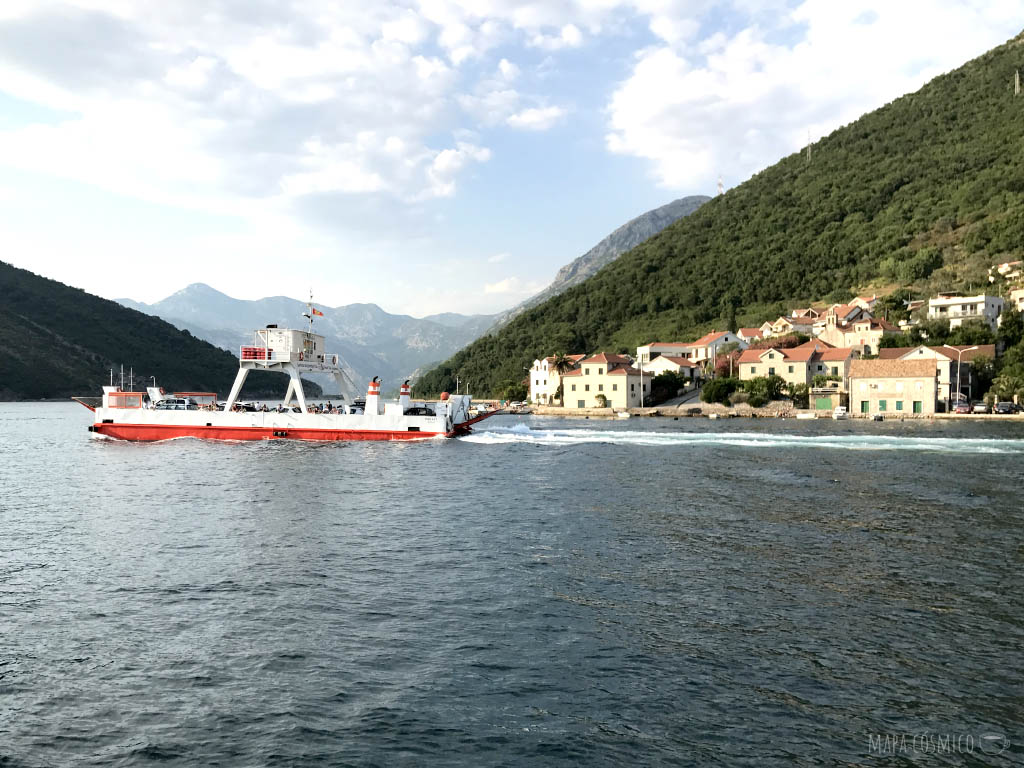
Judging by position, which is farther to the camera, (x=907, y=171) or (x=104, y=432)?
(x=907, y=171)

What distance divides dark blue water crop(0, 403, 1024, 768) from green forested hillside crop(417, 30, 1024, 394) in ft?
388

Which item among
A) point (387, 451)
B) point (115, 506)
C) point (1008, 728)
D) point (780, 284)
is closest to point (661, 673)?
point (1008, 728)

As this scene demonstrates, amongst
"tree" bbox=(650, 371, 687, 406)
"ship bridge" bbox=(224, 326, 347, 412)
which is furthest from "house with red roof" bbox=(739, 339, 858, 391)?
"ship bridge" bbox=(224, 326, 347, 412)

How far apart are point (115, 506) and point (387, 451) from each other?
2335cm

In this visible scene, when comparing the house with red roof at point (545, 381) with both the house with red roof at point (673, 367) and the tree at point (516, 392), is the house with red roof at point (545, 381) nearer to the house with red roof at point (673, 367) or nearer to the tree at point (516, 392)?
the tree at point (516, 392)

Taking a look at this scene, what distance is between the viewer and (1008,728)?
9.24 metres

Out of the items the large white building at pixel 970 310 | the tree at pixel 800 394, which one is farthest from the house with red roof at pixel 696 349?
the large white building at pixel 970 310

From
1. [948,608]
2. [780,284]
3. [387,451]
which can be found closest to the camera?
[948,608]

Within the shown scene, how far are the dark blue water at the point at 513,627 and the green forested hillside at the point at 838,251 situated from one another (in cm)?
11826

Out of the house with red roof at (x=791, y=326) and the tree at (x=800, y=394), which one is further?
the house with red roof at (x=791, y=326)

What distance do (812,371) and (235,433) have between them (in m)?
80.1

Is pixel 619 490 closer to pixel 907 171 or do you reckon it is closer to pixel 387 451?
pixel 387 451

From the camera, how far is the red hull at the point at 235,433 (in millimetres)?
→ 56375

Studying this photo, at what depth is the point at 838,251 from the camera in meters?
166
